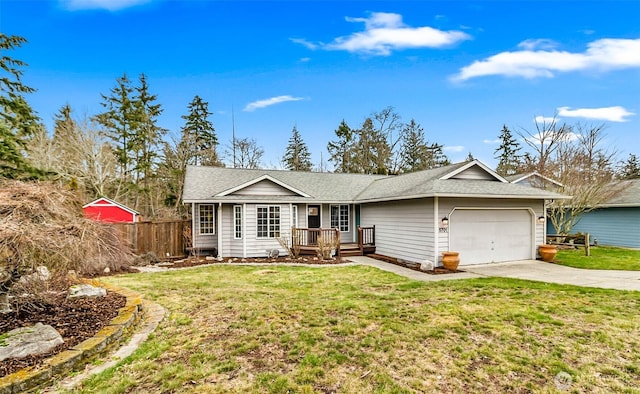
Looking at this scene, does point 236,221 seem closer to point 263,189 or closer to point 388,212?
point 263,189

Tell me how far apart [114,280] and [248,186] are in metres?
6.10

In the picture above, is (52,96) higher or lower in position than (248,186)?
higher

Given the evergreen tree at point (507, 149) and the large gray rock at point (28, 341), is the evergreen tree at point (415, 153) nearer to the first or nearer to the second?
the evergreen tree at point (507, 149)

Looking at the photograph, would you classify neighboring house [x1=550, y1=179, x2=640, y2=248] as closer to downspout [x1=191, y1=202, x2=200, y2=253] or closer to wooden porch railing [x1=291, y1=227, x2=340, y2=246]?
wooden porch railing [x1=291, y1=227, x2=340, y2=246]

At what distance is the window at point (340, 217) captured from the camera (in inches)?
634

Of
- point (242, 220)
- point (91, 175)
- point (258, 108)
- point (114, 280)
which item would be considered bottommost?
point (114, 280)

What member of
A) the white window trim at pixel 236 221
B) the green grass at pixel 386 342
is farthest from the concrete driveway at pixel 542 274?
the white window trim at pixel 236 221

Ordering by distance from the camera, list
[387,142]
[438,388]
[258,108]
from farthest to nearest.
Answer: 1. [387,142]
2. [258,108]
3. [438,388]

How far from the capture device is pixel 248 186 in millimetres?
13734

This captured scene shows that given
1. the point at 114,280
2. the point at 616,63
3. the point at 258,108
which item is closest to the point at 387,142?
the point at 258,108

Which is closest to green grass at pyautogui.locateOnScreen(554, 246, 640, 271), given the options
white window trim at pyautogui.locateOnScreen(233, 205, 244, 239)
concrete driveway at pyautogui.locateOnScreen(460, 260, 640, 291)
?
concrete driveway at pyautogui.locateOnScreen(460, 260, 640, 291)

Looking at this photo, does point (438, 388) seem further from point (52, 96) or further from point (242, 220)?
point (52, 96)

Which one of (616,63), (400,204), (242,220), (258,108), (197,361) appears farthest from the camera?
(258,108)

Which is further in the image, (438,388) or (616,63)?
(616,63)
